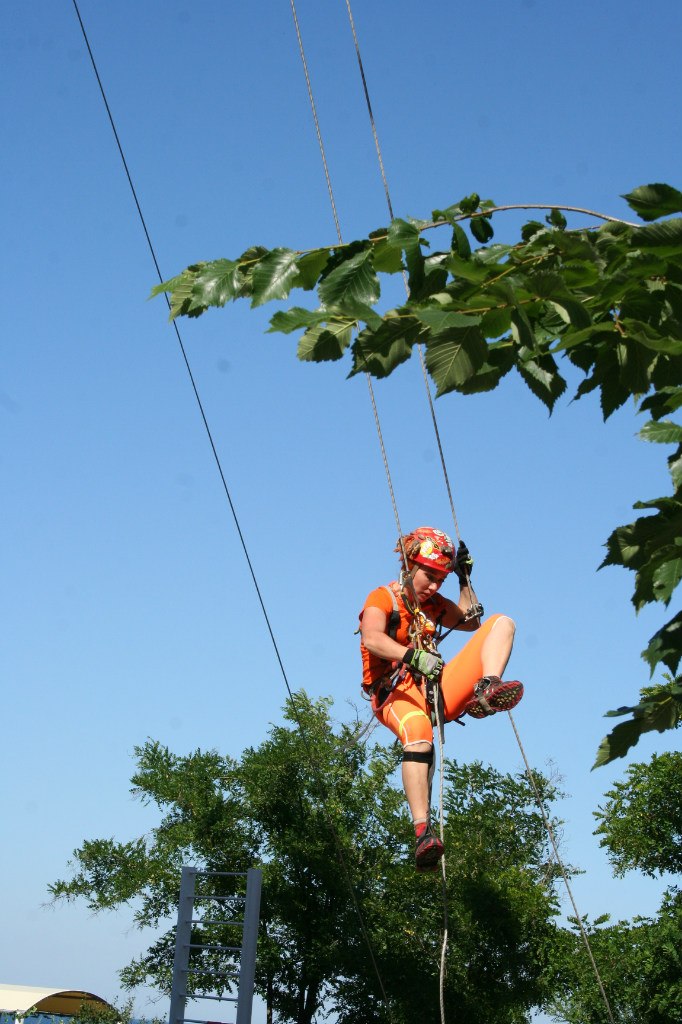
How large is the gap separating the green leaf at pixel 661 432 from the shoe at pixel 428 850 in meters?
3.15

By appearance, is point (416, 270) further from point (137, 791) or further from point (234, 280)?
point (137, 791)

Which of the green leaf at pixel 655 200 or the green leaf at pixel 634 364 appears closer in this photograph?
the green leaf at pixel 655 200

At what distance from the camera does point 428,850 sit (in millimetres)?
5820

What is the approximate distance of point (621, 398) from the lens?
3459 mm

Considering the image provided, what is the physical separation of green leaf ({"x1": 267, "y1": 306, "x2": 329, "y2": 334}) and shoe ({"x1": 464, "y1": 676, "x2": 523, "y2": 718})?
3.31 meters

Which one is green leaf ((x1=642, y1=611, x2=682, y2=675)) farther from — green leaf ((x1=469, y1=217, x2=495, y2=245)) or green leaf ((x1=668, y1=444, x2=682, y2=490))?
green leaf ((x1=469, y1=217, x2=495, y2=245))

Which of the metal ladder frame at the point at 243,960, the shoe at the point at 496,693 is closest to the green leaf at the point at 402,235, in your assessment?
the shoe at the point at 496,693

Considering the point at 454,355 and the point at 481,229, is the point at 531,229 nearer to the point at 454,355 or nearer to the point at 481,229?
the point at 481,229

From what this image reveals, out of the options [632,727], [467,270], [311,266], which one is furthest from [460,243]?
[632,727]

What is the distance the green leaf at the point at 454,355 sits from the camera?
3039 mm

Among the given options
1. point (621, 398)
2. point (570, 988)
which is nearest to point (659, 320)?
point (621, 398)

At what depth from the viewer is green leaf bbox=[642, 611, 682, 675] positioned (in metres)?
3.51

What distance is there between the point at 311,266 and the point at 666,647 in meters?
1.53

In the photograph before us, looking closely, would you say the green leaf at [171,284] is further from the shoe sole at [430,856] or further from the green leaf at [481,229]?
the shoe sole at [430,856]
